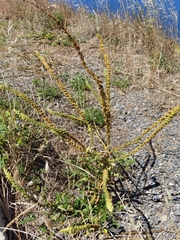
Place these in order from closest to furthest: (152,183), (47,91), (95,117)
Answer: (152,183) < (95,117) < (47,91)

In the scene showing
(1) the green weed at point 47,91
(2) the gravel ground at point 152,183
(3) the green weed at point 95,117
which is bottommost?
(2) the gravel ground at point 152,183

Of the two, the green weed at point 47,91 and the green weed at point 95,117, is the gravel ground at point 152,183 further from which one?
the green weed at point 47,91

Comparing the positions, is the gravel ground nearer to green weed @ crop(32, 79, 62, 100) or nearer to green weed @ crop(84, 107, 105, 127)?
green weed @ crop(84, 107, 105, 127)

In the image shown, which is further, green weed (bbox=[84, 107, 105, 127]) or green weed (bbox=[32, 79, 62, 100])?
green weed (bbox=[32, 79, 62, 100])

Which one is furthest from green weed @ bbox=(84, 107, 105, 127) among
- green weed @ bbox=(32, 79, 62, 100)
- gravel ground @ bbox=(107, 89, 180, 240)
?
green weed @ bbox=(32, 79, 62, 100)

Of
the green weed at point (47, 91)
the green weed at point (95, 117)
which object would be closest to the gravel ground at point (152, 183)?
the green weed at point (95, 117)

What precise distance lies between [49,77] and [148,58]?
1653mm

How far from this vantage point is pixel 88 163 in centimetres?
191

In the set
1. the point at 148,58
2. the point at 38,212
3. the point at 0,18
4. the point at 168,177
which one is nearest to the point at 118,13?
the point at 148,58

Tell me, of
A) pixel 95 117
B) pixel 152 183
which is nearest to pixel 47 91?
pixel 95 117

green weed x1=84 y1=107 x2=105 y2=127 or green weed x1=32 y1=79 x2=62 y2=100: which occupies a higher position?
green weed x1=32 y1=79 x2=62 y2=100

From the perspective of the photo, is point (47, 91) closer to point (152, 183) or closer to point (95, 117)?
point (95, 117)

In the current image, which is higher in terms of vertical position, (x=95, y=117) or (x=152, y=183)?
(x=95, y=117)

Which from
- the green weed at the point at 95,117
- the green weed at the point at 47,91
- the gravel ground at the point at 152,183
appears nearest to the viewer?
the gravel ground at the point at 152,183
